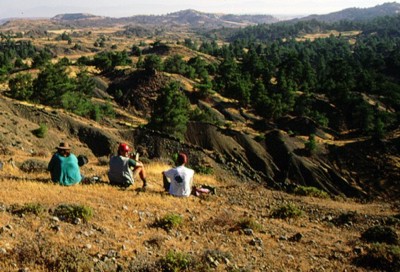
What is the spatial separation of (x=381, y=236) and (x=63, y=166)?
35.5 feet

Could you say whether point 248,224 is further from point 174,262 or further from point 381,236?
point 381,236

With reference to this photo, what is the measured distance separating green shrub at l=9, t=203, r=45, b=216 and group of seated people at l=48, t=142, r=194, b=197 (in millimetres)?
2828

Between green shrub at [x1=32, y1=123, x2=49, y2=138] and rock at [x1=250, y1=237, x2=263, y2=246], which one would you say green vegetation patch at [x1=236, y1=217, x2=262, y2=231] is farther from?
green shrub at [x1=32, y1=123, x2=49, y2=138]

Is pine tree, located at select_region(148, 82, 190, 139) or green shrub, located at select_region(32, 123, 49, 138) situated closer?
green shrub, located at select_region(32, 123, 49, 138)

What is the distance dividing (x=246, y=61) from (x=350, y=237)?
11995 cm

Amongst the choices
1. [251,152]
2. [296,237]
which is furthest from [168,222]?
[251,152]

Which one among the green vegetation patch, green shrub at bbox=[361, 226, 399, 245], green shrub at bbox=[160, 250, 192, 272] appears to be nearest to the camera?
green shrub at bbox=[160, 250, 192, 272]

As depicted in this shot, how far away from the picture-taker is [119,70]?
327ft

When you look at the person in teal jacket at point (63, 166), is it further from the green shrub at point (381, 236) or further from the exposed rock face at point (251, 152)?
the exposed rock face at point (251, 152)

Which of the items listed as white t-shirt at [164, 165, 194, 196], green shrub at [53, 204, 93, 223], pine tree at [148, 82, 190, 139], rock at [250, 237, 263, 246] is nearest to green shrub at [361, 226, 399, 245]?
rock at [250, 237, 263, 246]

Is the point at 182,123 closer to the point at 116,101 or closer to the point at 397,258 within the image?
the point at 116,101

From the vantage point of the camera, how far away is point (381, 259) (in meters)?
10.6

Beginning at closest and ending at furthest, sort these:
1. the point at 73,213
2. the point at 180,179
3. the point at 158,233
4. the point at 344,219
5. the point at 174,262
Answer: the point at 174,262, the point at 73,213, the point at 158,233, the point at 180,179, the point at 344,219

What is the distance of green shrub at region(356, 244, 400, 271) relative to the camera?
1045 centimetres
